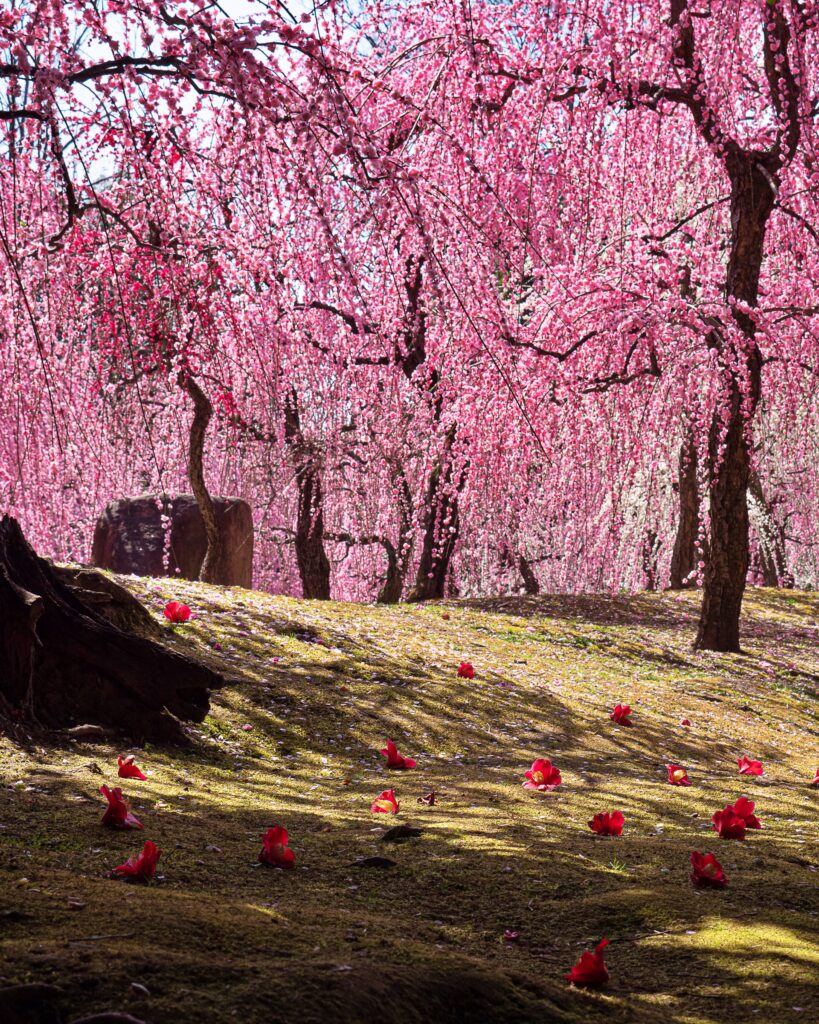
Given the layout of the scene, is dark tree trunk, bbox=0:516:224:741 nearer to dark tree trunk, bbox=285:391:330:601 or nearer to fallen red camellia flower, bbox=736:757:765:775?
fallen red camellia flower, bbox=736:757:765:775

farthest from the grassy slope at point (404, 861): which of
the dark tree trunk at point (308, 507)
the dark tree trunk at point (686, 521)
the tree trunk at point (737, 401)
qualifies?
the dark tree trunk at point (686, 521)

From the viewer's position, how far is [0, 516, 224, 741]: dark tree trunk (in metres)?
4.38

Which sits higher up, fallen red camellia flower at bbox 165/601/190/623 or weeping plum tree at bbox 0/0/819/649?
weeping plum tree at bbox 0/0/819/649

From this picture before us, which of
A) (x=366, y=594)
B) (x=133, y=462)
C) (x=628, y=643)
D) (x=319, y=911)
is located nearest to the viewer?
(x=319, y=911)

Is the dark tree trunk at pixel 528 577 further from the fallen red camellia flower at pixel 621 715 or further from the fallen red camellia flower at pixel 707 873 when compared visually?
the fallen red camellia flower at pixel 707 873

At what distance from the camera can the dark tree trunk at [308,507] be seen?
1365 cm

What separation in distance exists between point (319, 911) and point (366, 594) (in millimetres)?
16735

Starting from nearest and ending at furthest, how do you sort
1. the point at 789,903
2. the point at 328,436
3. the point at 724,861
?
the point at 789,903 → the point at 724,861 → the point at 328,436

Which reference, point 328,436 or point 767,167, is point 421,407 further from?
point 767,167

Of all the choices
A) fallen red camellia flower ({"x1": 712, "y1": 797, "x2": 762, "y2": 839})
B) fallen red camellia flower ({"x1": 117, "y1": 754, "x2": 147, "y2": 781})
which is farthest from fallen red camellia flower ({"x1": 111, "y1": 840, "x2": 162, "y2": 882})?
fallen red camellia flower ({"x1": 712, "y1": 797, "x2": 762, "y2": 839})

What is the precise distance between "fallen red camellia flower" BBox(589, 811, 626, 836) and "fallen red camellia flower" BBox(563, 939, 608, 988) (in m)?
1.47

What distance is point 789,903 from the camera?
289 cm

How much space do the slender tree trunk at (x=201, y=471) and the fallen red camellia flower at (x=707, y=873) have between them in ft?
28.8

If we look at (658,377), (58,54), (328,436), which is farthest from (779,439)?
(58,54)
